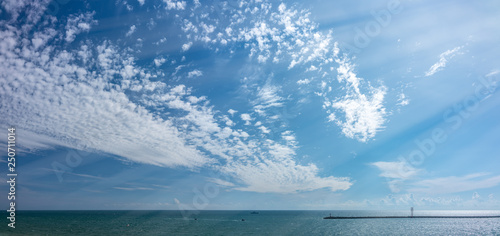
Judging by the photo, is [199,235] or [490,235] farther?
[490,235]

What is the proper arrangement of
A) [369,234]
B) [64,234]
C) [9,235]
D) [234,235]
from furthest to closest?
[369,234], [234,235], [64,234], [9,235]

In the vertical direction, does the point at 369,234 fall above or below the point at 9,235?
below

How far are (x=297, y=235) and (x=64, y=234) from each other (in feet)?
219

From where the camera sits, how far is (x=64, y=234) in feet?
229

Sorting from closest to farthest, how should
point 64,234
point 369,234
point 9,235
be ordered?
1. point 9,235
2. point 64,234
3. point 369,234

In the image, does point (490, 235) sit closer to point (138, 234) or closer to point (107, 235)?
point (138, 234)

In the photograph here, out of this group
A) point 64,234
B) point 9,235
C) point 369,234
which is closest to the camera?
point 9,235

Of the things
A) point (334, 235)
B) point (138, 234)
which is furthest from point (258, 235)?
point (138, 234)

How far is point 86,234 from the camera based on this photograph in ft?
233

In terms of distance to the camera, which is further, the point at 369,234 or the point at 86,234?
the point at 369,234

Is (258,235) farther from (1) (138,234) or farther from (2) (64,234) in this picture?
(2) (64,234)

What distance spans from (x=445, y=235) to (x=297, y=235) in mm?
46695

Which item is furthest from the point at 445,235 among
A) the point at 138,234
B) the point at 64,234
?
the point at 64,234

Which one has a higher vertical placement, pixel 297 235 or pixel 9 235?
pixel 9 235
